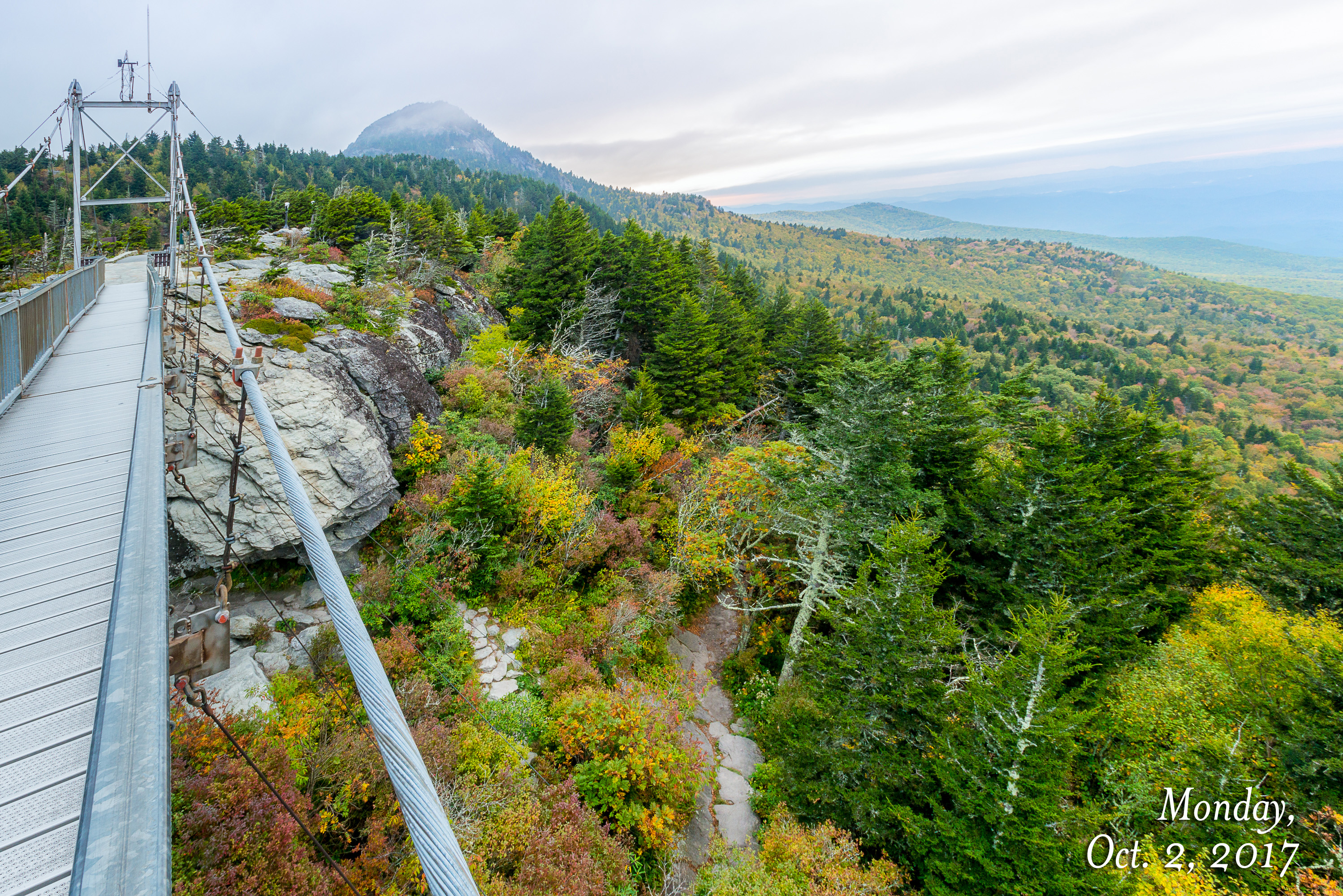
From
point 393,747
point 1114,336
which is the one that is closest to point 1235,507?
point 393,747

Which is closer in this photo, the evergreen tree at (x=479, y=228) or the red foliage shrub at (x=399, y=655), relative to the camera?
the red foliage shrub at (x=399, y=655)

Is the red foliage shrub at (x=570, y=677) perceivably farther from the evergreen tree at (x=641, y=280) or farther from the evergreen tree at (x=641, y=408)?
the evergreen tree at (x=641, y=280)

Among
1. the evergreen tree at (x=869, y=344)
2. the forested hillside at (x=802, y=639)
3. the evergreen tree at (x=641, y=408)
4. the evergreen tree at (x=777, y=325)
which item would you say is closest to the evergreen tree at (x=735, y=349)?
the evergreen tree at (x=777, y=325)

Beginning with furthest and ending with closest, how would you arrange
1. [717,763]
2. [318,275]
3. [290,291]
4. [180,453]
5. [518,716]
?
[318,275] < [290,291] < [717,763] < [518,716] < [180,453]

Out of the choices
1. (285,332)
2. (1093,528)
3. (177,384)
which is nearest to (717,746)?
(1093,528)

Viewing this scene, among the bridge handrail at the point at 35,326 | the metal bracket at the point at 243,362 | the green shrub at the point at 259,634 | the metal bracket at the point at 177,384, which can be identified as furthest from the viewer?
the green shrub at the point at 259,634

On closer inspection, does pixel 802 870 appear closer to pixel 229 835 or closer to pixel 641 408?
pixel 229 835

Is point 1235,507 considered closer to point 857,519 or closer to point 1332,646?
point 1332,646
